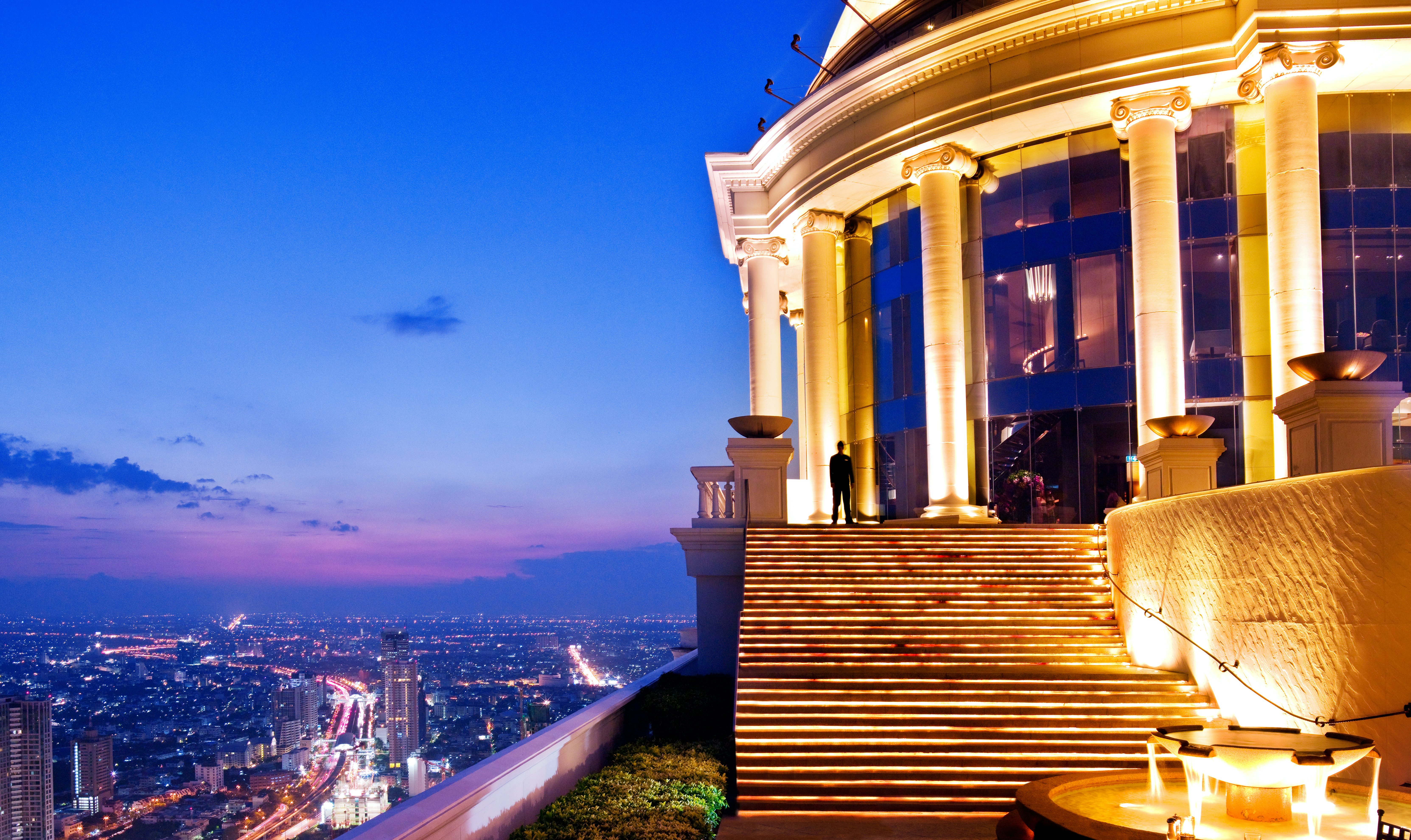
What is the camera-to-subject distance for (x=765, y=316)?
2991 cm

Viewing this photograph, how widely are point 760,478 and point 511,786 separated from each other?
41.4ft

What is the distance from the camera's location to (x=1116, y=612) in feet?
53.3

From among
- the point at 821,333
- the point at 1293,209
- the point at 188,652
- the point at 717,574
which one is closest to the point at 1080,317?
the point at 1293,209

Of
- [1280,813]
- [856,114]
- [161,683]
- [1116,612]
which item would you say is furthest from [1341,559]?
[161,683]

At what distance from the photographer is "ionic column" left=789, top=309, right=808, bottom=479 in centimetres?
3234

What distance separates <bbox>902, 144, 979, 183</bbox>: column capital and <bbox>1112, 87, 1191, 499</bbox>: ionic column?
12.4ft

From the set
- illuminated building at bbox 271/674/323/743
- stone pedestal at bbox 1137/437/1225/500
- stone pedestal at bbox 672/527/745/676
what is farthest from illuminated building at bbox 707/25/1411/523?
illuminated building at bbox 271/674/323/743

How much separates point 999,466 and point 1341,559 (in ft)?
46.3

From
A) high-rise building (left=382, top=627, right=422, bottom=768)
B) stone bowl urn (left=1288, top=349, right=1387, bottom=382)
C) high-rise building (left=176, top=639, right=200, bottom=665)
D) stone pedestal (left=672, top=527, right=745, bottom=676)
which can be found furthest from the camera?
high-rise building (left=176, top=639, right=200, bottom=665)

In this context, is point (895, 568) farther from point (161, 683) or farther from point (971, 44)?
point (161, 683)

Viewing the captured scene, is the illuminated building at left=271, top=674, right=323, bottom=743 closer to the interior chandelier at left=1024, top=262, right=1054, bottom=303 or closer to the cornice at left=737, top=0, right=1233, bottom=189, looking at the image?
the cornice at left=737, top=0, right=1233, bottom=189

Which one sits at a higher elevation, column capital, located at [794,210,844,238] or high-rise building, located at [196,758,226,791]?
column capital, located at [794,210,844,238]

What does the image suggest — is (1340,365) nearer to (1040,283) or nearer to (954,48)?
(1040,283)

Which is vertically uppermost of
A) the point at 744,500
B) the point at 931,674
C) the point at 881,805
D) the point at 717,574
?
the point at 744,500
